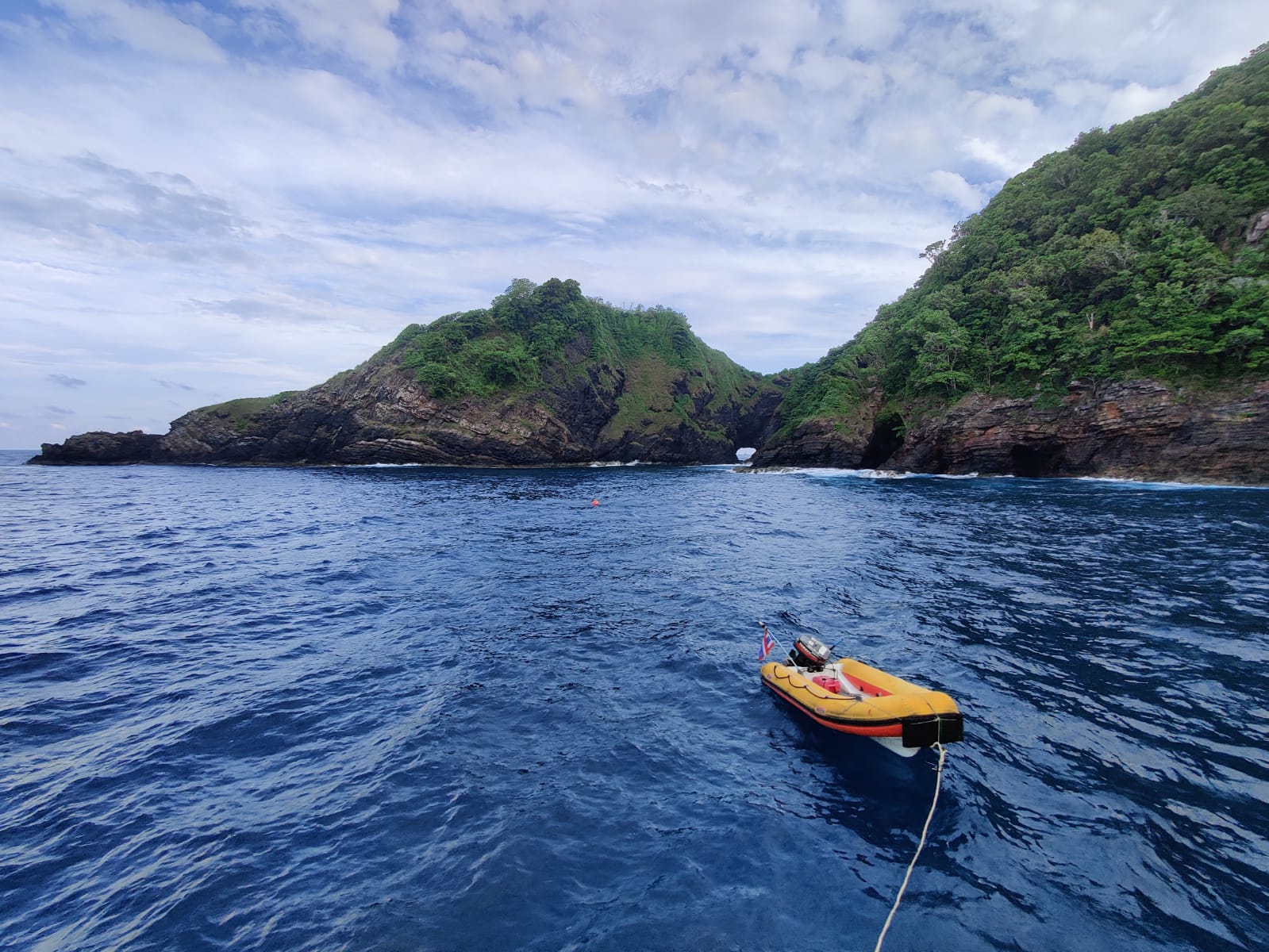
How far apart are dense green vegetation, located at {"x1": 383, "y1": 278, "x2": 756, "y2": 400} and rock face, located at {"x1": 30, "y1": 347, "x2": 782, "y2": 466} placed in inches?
113

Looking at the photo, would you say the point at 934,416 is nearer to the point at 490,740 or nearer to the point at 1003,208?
the point at 1003,208

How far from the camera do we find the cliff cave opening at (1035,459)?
4866 cm

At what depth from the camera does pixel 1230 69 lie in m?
55.8

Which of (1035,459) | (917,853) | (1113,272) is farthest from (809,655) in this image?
(1113,272)

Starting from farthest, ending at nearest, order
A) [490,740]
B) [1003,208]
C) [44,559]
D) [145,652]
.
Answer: [1003,208], [44,559], [145,652], [490,740]

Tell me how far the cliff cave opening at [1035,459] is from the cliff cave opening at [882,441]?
1280 cm

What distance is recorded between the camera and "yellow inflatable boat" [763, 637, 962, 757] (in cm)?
862

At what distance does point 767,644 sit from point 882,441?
2418 inches

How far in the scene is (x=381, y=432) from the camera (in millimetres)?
76312

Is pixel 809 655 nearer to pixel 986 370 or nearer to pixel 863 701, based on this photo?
pixel 863 701

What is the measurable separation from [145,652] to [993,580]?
87.9 ft

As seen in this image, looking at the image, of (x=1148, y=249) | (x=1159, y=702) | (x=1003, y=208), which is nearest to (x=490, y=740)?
(x=1159, y=702)

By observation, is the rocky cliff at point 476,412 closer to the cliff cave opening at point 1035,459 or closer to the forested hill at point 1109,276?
the forested hill at point 1109,276

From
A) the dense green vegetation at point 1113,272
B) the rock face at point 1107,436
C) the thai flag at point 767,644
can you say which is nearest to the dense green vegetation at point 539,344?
the dense green vegetation at point 1113,272
